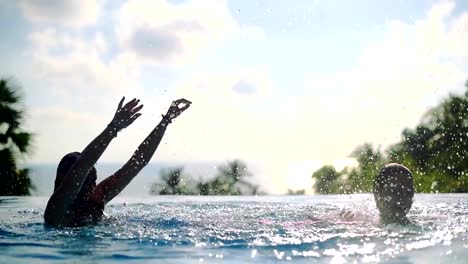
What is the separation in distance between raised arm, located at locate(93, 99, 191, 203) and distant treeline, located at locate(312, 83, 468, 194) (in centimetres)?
2128

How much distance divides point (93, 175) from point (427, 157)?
84.0ft

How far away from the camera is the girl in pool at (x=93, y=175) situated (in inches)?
173

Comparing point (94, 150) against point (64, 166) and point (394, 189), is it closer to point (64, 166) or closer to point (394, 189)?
point (64, 166)

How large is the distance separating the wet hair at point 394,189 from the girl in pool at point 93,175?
2169mm

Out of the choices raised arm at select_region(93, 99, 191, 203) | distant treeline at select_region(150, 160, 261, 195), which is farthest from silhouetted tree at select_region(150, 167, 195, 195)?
raised arm at select_region(93, 99, 191, 203)

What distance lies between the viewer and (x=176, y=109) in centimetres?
582

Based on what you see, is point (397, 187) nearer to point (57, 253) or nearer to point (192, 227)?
point (192, 227)

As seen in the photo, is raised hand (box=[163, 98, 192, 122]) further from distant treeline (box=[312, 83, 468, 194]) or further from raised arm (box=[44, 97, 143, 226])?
distant treeline (box=[312, 83, 468, 194])

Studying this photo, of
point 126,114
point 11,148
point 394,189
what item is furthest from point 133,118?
point 11,148

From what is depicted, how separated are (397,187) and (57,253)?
336 cm

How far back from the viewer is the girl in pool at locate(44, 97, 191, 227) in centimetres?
439

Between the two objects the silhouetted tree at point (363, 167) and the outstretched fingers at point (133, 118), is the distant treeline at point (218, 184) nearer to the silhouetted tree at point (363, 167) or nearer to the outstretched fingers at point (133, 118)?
the silhouetted tree at point (363, 167)

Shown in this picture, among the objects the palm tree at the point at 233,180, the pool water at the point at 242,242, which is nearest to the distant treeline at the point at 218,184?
the palm tree at the point at 233,180

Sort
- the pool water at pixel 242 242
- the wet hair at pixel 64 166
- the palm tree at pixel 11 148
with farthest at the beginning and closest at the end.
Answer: the palm tree at pixel 11 148 → the wet hair at pixel 64 166 → the pool water at pixel 242 242
